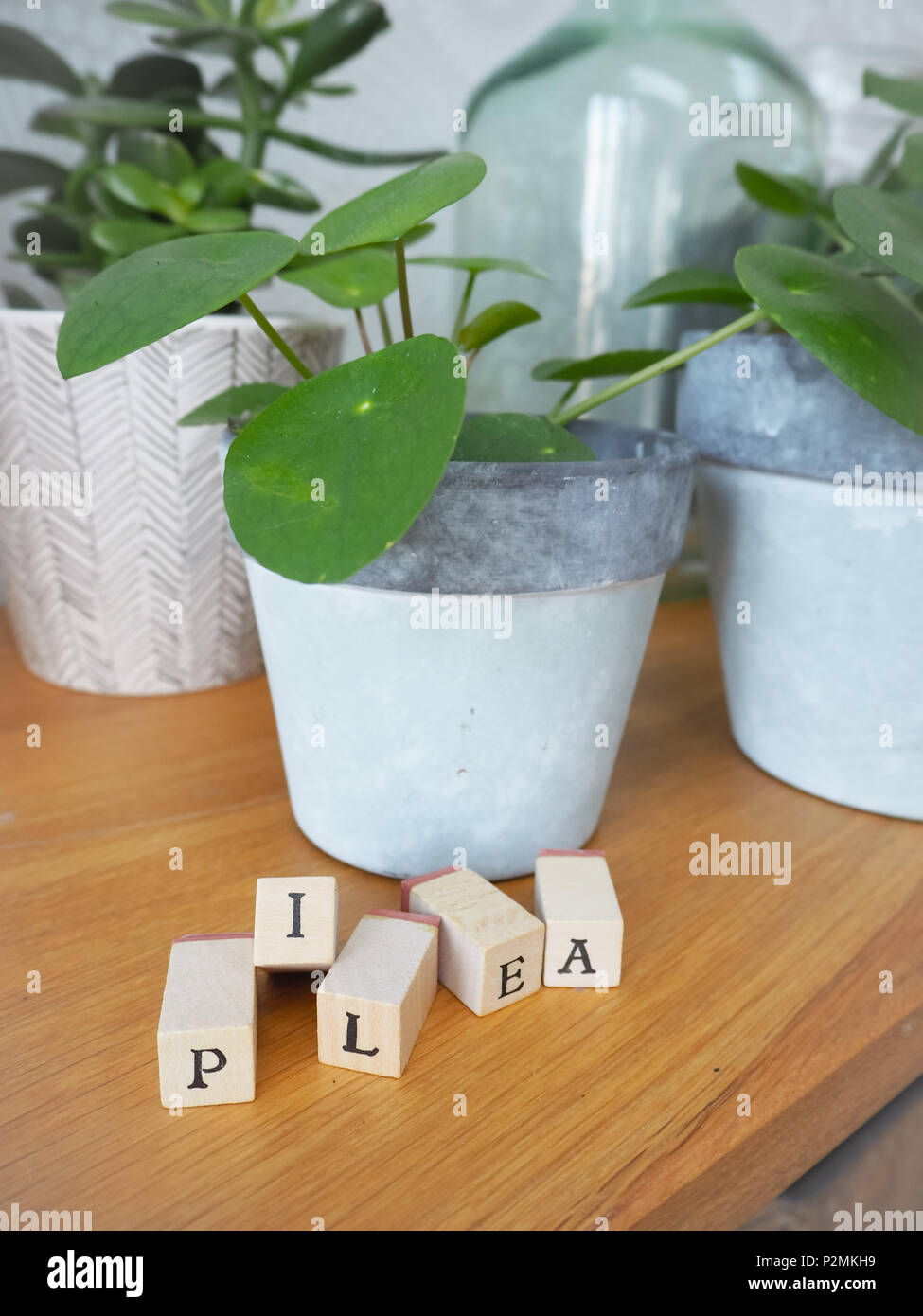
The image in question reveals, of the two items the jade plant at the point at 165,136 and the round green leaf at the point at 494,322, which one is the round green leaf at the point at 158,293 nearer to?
the round green leaf at the point at 494,322

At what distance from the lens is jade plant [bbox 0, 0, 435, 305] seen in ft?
2.23

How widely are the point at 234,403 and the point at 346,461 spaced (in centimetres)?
19

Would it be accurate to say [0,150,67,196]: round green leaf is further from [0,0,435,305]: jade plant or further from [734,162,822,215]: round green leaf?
[734,162,822,215]: round green leaf

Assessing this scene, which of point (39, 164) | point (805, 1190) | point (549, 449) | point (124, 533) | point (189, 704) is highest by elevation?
point (39, 164)

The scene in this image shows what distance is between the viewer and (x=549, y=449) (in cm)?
49

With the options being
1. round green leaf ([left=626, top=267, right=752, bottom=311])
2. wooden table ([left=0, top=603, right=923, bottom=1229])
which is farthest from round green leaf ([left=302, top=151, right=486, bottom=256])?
wooden table ([left=0, top=603, right=923, bottom=1229])

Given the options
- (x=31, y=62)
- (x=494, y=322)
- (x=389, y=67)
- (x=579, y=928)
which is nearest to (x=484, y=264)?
(x=494, y=322)

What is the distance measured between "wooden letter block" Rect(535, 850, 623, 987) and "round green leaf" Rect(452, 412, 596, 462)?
0.21m

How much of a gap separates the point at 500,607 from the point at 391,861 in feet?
0.52

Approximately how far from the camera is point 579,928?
46 cm

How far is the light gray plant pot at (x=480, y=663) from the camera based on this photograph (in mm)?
443

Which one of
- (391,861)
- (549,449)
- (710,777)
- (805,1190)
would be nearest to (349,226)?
(549,449)

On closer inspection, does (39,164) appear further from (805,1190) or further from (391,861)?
(805,1190)
